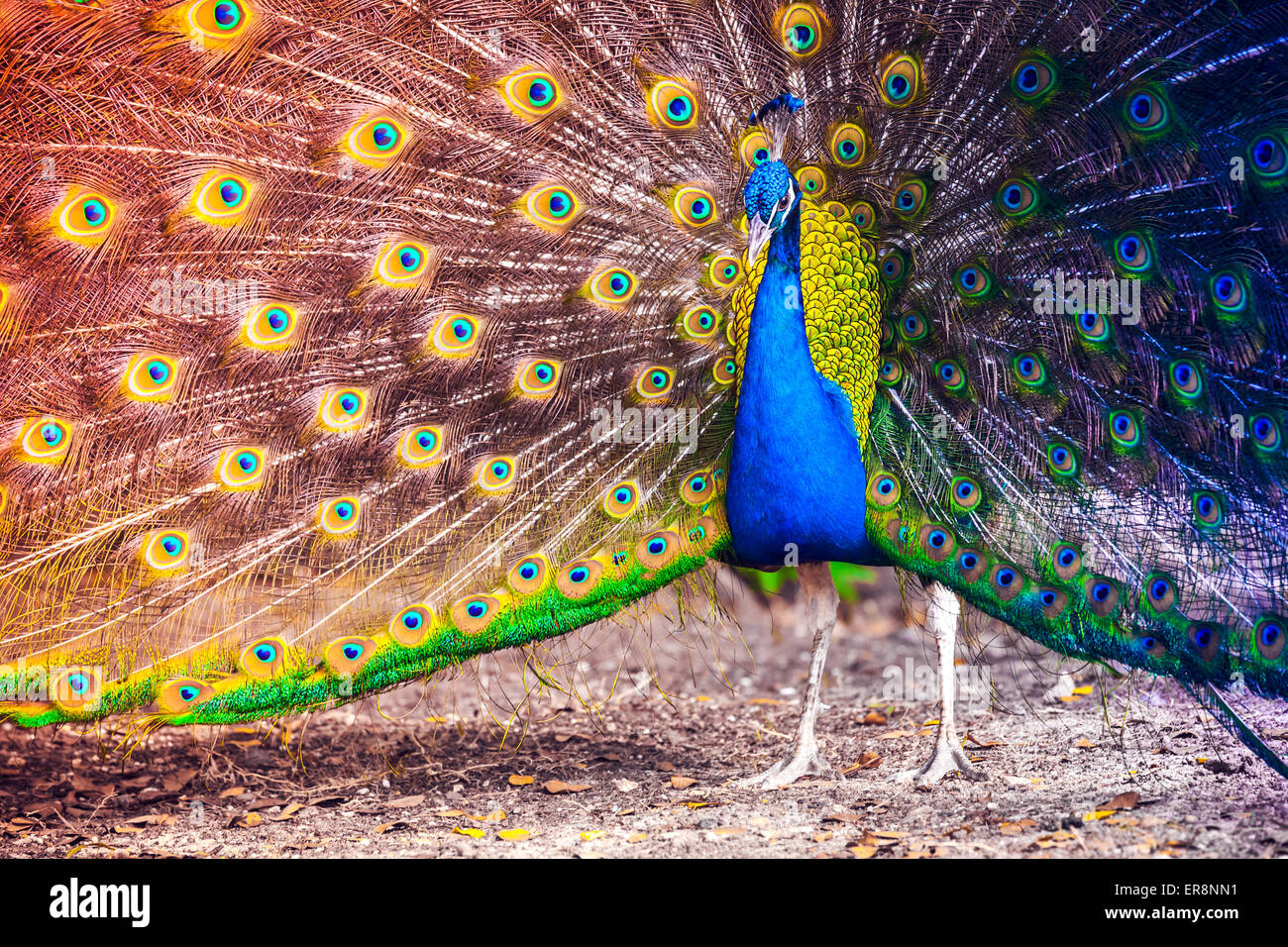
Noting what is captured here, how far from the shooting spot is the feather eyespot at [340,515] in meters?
3.51

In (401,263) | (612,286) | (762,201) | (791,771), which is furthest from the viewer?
(791,771)

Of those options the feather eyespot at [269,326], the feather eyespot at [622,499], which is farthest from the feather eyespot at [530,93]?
the feather eyespot at [622,499]

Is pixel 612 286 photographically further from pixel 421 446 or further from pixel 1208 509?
pixel 1208 509

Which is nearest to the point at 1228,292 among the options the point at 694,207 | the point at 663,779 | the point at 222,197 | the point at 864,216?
the point at 864,216

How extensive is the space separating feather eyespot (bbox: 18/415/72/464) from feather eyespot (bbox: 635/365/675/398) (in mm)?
1730

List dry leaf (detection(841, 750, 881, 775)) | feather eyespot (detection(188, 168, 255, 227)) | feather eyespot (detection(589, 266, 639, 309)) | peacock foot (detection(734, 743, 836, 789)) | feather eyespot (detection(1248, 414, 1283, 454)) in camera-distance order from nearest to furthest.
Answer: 1. feather eyespot (detection(1248, 414, 1283, 454))
2. feather eyespot (detection(188, 168, 255, 227))
3. feather eyespot (detection(589, 266, 639, 309))
4. peacock foot (detection(734, 743, 836, 789))
5. dry leaf (detection(841, 750, 881, 775))

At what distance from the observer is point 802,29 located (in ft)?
11.3

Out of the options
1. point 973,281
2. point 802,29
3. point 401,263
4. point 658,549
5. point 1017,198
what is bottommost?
point 658,549

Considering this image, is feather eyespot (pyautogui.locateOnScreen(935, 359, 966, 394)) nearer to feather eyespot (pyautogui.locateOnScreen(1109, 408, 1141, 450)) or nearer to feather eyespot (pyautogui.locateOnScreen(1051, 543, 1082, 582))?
feather eyespot (pyautogui.locateOnScreen(1109, 408, 1141, 450))

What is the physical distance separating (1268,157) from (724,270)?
5.09 feet

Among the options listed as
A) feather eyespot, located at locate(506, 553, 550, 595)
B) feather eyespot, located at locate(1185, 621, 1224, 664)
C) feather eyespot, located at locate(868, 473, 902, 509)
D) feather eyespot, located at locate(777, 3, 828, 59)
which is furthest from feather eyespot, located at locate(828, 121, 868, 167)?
feather eyespot, located at locate(1185, 621, 1224, 664)

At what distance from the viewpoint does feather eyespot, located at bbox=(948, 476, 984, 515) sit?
3.37 m

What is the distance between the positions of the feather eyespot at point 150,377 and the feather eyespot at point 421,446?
703mm

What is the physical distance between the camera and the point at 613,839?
339cm
